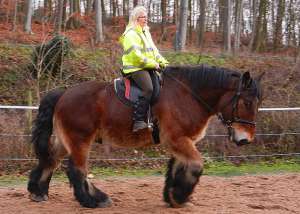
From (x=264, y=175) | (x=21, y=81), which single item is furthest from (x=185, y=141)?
(x=21, y=81)

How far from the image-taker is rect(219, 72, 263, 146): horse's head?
257 inches

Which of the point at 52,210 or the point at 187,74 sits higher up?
the point at 187,74

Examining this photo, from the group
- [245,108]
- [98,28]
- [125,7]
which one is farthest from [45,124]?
[125,7]

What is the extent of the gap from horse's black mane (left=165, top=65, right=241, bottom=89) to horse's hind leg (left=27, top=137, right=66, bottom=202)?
2.02 m

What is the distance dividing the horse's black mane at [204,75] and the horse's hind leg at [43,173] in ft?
6.64

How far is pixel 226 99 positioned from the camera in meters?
6.73

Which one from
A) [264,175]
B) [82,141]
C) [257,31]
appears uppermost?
[257,31]

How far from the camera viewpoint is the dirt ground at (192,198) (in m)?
6.62

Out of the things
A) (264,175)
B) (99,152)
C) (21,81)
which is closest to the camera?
(264,175)

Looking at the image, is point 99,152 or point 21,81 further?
point 21,81

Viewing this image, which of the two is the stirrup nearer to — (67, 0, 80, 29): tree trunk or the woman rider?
the woman rider

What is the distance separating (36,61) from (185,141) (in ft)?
26.5

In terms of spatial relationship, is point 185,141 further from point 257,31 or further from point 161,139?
point 257,31

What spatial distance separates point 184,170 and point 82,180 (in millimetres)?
1452
